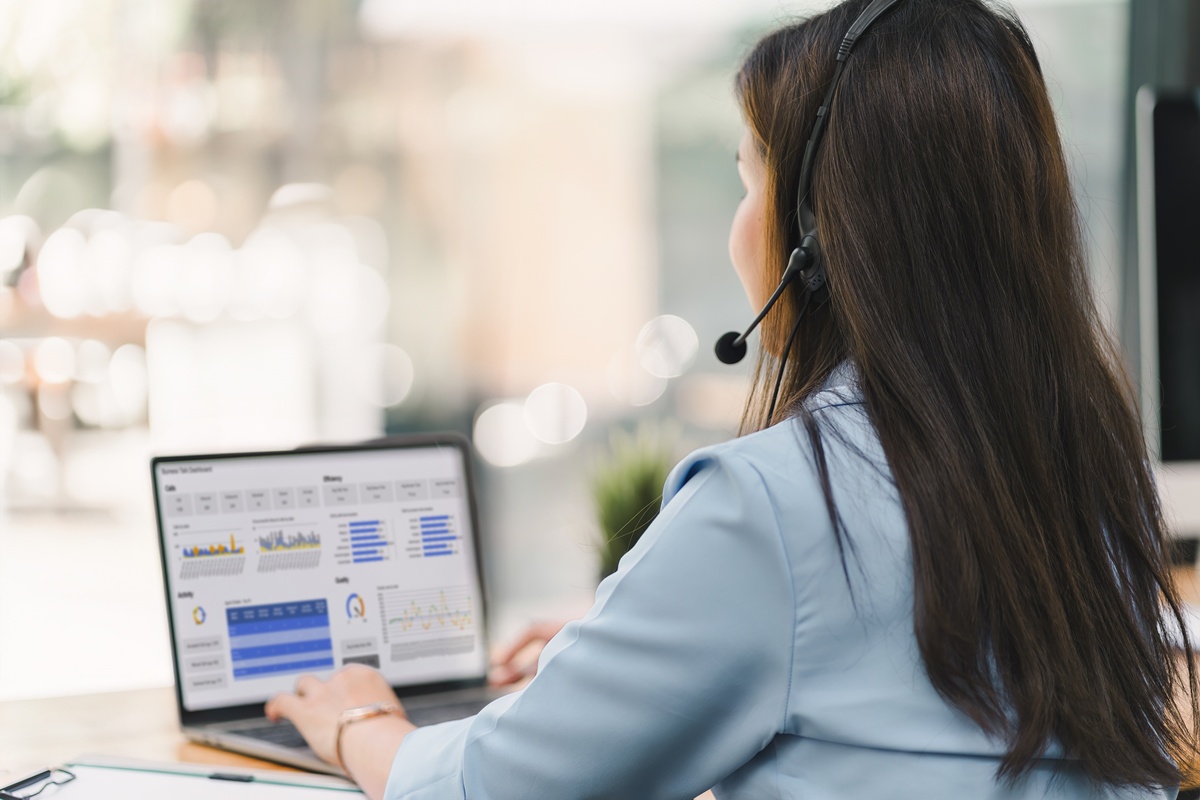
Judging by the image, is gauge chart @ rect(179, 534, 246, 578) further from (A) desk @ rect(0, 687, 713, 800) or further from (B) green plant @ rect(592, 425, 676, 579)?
(B) green plant @ rect(592, 425, 676, 579)

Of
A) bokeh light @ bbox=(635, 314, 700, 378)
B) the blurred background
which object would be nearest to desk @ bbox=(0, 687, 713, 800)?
the blurred background

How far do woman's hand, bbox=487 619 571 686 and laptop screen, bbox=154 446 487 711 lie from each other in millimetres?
22

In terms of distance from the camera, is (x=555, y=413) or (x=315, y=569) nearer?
(x=315, y=569)

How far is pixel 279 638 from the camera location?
1062mm

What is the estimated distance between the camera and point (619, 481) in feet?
4.92

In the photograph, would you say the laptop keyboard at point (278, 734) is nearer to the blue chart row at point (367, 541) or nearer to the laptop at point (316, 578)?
the laptop at point (316, 578)

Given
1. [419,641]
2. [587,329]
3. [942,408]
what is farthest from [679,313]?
[942,408]

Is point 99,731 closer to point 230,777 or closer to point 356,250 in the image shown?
point 230,777

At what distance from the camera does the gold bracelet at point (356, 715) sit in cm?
89

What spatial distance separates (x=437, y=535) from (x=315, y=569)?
13 cm

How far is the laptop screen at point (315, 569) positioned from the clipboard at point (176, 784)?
0.42 feet

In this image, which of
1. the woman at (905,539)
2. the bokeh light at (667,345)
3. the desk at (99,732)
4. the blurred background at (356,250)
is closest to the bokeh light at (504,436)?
the blurred background at (356,250)

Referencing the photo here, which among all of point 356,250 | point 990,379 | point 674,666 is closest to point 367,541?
point 674,666

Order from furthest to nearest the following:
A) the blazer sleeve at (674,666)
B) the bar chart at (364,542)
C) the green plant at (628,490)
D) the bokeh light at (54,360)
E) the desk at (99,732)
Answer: the bokeh light at (54,360) < the green plant at (628,490) < the bar chart at (364,542) < the desk at (99,732) < the blazer sleeve at (674,666)
